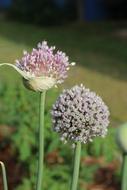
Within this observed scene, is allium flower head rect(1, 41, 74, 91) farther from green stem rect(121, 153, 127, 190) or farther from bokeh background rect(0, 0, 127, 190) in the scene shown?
bokeh background rect(0, 0, 127, 190)

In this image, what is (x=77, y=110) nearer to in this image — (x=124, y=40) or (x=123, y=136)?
(x=123, y=136)

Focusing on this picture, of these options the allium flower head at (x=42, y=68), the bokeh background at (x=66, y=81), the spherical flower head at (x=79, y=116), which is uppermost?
the bokeh background at (x=66, y=81)

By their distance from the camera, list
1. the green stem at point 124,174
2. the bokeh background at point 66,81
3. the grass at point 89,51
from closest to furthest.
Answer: the green stem at point 124,174
the bokeh background at point 66,81
the grass at point 89,51

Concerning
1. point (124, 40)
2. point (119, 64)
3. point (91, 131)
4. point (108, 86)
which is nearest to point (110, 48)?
point (124, 40)

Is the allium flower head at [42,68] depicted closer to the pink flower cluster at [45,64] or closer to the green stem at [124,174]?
the pink flower cluster at [45,64]

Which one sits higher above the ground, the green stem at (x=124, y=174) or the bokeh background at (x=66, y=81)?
the bokeh background at (x=66, y=81)

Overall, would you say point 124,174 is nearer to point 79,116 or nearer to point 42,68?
point 79,116

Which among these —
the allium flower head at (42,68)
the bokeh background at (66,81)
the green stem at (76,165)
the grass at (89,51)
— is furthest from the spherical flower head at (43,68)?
the grass at (89,51)
